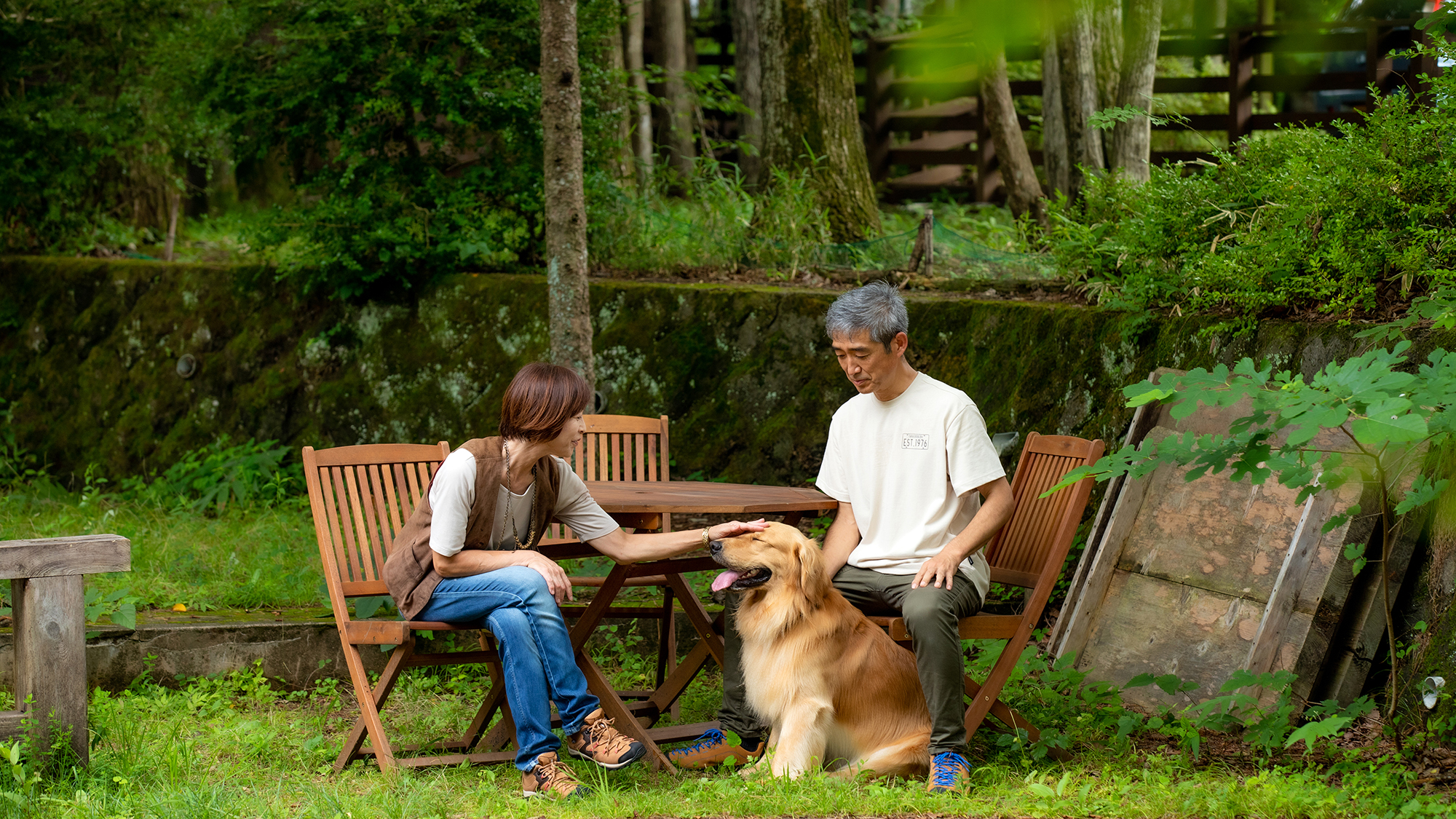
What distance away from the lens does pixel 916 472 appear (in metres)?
3.86

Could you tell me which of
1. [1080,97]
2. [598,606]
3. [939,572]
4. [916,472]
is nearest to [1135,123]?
[1080,97]

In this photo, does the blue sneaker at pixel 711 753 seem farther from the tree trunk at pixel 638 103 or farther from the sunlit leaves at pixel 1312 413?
the tree trunk at pixel 638 103

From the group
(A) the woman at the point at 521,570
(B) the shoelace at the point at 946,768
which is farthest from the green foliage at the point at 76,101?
(B) the shoelace at the point at 946,768

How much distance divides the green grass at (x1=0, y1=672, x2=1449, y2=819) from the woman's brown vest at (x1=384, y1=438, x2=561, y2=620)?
55 cm

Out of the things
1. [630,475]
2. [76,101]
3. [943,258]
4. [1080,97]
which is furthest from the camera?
[76,101]

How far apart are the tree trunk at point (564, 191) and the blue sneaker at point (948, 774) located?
296cm

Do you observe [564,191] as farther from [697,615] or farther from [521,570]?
[521,570]

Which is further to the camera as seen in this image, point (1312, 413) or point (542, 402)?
point (542, 402)

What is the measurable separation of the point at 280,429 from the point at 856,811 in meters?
5.87

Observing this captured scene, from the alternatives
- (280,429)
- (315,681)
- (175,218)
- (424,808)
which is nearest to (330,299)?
(280,429)

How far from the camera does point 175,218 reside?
9.62 meters

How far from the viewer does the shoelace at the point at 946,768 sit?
3.50 m

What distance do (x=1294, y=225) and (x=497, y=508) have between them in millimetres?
3259

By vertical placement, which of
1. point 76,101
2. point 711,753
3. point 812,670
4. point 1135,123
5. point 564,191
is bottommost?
point 711,753
